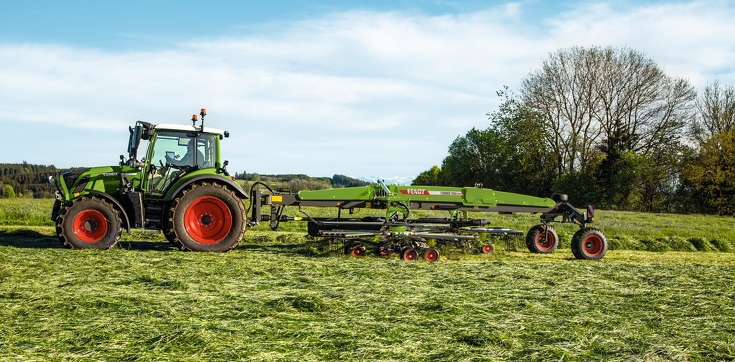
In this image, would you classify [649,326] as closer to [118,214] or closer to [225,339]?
[225,339]

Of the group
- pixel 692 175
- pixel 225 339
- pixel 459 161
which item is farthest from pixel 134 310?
pixel 459 161

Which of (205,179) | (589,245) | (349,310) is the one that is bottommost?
(349,310)

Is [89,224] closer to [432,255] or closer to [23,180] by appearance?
[432,255]

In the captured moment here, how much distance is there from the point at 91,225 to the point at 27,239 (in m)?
3.11

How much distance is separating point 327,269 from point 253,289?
1610 millimetres

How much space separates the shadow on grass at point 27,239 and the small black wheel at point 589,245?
898cm

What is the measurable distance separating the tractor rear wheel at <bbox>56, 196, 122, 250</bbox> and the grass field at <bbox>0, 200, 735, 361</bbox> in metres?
0.42

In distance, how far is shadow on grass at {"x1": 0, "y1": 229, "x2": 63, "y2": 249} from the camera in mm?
10469

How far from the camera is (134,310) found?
515 cm

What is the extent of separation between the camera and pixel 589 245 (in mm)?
10969

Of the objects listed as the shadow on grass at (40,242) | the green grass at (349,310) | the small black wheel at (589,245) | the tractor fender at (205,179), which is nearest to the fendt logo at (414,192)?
the green grass at (349,310)

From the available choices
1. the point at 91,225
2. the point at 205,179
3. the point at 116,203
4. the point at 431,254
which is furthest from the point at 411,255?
the point at 91,225

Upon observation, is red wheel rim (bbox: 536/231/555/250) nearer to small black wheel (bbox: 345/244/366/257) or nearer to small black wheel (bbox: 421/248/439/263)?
small black wheel (bbox: 421/248/439/263)

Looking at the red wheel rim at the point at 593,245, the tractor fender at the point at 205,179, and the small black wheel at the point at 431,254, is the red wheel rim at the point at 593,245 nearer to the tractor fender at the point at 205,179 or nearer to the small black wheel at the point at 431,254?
the small black wheel at the point at 431,254
